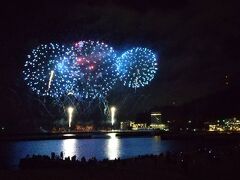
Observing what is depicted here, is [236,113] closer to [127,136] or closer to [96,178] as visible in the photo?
[127,136]

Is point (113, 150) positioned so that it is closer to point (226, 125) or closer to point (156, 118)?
point (226, 125)

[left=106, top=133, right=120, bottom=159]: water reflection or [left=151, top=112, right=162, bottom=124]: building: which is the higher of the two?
[left=151, top=112, right=162, bottom=124]: building

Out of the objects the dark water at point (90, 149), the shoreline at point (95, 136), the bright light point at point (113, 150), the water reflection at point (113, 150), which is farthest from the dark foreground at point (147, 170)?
the shoreline at point (95, 136)

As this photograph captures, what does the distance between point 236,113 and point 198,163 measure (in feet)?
401

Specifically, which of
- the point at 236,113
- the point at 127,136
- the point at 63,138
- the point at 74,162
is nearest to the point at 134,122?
the point at 236,113

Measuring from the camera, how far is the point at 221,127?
132 m

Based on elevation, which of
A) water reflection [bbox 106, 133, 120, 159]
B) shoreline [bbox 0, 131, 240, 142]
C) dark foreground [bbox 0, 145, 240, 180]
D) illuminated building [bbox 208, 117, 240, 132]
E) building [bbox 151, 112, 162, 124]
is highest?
building [bbox 151, 112, 162, 124]

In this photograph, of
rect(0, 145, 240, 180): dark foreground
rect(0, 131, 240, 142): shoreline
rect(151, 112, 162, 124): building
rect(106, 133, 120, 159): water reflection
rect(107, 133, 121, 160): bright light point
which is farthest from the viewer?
rect(151, 112, 162, 124): building

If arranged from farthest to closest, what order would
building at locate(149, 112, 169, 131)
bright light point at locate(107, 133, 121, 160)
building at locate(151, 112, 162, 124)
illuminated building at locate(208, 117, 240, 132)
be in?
building at locate(151, 112, 162, 124) < building at locate(149, 112, 169, 131) < illuminated building at locate(208, 117, 240, 132) < bright light point at locate(107, 133, 121, 160)

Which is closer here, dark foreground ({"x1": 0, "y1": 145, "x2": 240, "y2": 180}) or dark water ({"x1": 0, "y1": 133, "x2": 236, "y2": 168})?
dark foreground ({"x1": 0, "y1": 145, "x2": 240, "y2": 180})

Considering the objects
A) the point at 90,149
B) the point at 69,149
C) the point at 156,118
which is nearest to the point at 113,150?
the point at 90,149

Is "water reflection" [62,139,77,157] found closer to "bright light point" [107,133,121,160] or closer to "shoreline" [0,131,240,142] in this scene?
"bright light point" [107,133,121,160]

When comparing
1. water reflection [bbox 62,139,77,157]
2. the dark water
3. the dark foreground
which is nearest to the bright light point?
the dark water

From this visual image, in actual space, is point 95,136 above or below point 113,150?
above
